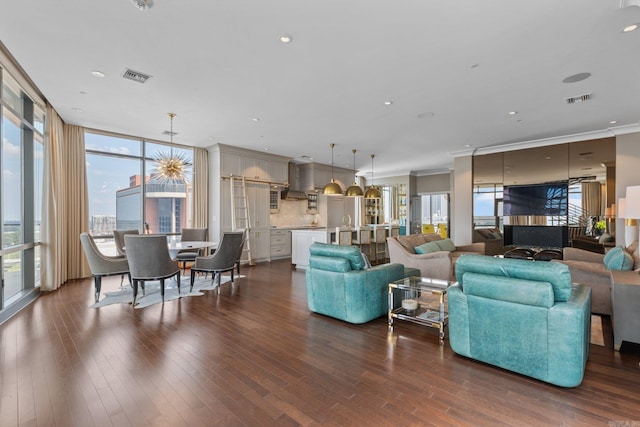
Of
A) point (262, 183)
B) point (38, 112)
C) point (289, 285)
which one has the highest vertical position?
point (38, 112)

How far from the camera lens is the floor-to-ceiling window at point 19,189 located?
4074mm

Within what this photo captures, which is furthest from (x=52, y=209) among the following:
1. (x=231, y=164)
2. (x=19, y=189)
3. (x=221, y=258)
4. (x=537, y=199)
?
(x=537, y=199)

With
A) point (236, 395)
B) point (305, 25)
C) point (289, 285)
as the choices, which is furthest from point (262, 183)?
point (236, 395)

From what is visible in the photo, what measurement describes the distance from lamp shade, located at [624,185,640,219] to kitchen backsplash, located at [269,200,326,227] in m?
7.53

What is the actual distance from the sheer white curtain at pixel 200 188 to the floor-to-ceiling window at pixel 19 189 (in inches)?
118

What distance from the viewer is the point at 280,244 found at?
9.12 metres

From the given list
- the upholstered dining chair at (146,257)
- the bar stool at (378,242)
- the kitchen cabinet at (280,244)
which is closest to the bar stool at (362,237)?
the bar stool at (378,242)

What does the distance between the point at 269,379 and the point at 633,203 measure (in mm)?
4389

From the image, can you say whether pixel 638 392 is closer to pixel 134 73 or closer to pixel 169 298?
pixel 169 298

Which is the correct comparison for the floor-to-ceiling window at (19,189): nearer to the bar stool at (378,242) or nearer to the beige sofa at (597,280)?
the bar stool at (378,242)

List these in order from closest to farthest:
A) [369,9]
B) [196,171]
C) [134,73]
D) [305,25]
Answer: [369,9] → [305,25] → [134,73] → [196,171]

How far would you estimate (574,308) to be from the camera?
228 centimetres

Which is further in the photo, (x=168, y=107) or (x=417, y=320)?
(x=168, y=107)

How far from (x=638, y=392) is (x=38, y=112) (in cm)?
818
